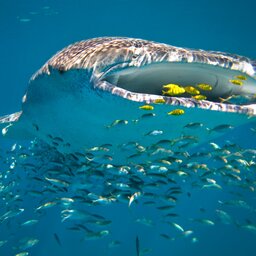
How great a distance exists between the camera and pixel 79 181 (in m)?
6.60

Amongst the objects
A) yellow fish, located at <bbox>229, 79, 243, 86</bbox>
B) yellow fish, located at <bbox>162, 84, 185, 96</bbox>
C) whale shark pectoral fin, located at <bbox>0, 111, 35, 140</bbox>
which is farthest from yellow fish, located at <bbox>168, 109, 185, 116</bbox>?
whale shark pectoral fin, located at <bbox>0, 111, 35, 140</bbox>

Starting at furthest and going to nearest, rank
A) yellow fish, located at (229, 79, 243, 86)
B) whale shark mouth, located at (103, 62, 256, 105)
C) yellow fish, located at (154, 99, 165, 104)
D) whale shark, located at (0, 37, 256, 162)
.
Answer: yellow fish, located at (229, 79, 243, 86) < whale shark mouth, located at (103, 62, 256, 105) < whale shark, located at (0, 37, 256, 162) < yellow fish, located at (154, 99, 165, 104)

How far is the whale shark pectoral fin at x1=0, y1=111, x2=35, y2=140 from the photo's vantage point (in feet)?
22.9

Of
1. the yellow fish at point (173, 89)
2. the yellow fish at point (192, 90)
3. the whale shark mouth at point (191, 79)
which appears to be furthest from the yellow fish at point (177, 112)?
the whale shark mouth at point (191, 79)

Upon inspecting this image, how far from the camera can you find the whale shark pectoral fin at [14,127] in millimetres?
6980

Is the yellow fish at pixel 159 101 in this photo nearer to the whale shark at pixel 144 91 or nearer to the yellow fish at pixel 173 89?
the whale shark at pixel 144 91

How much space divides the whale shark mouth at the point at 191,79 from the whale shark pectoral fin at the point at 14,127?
3.39 m

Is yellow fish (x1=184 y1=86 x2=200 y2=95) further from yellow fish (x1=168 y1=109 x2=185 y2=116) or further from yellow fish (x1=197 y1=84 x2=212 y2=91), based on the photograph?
yellow fish (x1=168 y1=109 x2=185 y2=116)

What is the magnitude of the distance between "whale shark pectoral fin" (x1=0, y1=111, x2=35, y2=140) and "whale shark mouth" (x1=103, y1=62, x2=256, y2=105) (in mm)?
3389

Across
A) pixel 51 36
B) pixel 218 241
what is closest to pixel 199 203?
pixel 218 241

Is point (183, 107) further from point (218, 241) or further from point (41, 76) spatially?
point (218, 241)

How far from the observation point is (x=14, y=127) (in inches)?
291

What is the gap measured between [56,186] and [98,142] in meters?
1.86

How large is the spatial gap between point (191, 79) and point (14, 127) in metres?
4.67
